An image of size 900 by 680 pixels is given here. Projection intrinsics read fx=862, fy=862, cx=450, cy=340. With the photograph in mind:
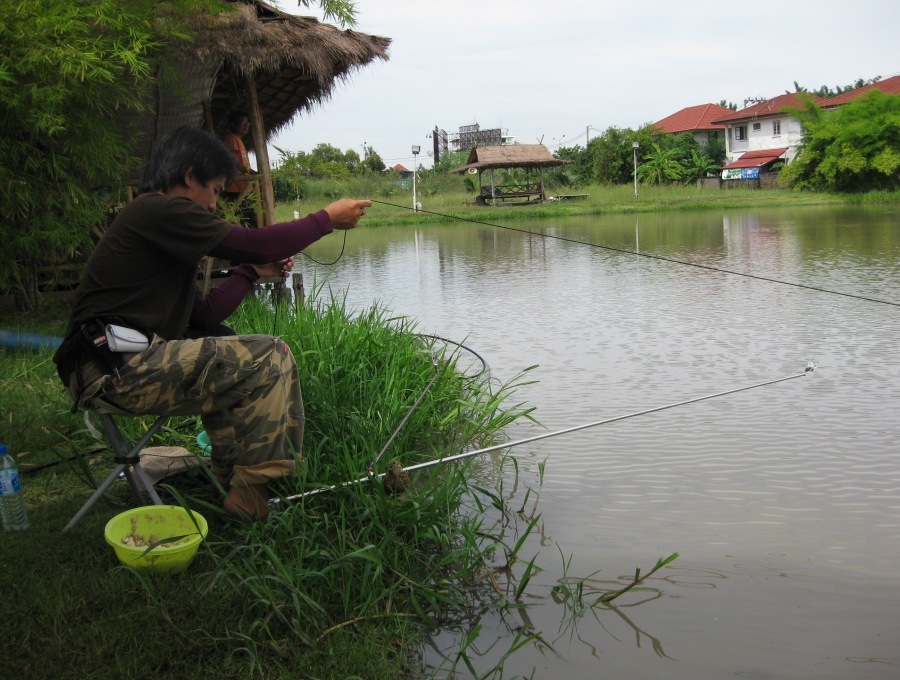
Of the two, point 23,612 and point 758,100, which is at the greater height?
point 758,100

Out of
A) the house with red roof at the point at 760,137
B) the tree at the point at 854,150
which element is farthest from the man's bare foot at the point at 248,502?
the house with red roof at the point at 760,137

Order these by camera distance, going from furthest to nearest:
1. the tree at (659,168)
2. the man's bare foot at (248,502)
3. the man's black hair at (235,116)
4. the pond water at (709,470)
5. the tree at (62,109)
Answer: the tree at (659,168) → the man's black hair at (235,116) → the tree at (62,109) → the man's bare foot at (248,502) → the pond water at (709,470)

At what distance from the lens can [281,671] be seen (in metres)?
2.05

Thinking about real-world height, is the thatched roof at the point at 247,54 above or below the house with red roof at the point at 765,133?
below

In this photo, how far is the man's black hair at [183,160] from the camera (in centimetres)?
252

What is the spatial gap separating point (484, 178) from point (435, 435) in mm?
36454

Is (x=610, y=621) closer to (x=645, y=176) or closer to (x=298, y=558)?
(x=298, y=558)

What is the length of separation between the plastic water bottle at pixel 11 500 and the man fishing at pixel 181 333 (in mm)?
373

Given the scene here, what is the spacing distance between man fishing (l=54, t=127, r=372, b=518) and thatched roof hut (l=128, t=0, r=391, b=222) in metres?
4.29

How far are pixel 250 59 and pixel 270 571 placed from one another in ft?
18.8

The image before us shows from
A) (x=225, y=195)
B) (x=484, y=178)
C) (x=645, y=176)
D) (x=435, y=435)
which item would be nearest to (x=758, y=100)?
(x=645, y=176)

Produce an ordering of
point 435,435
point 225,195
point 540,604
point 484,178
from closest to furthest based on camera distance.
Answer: point 540,604
point 435,435
point 225,195
point 484,178

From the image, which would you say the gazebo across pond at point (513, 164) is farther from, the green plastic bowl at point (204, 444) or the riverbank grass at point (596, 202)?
the green plastic bowl at point (204, 444)

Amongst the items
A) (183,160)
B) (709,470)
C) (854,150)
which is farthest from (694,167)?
(183,160)
